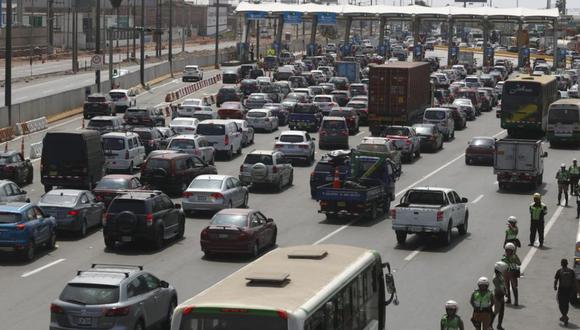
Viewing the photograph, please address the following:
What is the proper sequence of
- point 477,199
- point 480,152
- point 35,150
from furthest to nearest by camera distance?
point 480,152, point 35,150, point 477,199

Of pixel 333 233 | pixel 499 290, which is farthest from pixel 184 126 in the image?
pixel 499 290

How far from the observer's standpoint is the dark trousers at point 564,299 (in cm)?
2439

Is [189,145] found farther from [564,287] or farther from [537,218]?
[564,287]

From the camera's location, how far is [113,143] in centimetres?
4822

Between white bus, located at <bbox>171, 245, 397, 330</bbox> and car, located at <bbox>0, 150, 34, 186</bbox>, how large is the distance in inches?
1081

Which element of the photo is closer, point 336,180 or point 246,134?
point 336,180

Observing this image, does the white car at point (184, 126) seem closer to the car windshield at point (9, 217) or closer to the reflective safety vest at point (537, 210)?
the reflective safety vest at point (537, 210)

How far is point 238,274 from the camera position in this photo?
1688cm

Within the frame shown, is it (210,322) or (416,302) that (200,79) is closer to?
(416,302)

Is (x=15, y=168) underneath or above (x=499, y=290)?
underneath

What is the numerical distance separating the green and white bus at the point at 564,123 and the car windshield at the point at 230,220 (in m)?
34.1

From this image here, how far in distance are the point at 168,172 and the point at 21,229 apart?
485 inches

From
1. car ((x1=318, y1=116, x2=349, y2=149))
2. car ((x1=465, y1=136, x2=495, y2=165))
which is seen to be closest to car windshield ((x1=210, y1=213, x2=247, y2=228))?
car ((x1=465, y1=136, x2=495, y2=165))

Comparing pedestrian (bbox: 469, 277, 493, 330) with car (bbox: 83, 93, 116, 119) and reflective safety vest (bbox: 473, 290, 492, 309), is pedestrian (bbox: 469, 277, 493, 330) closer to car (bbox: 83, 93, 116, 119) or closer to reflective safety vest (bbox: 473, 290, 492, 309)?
reflective safety vest (bbox: 473, 290, 492, 309)
